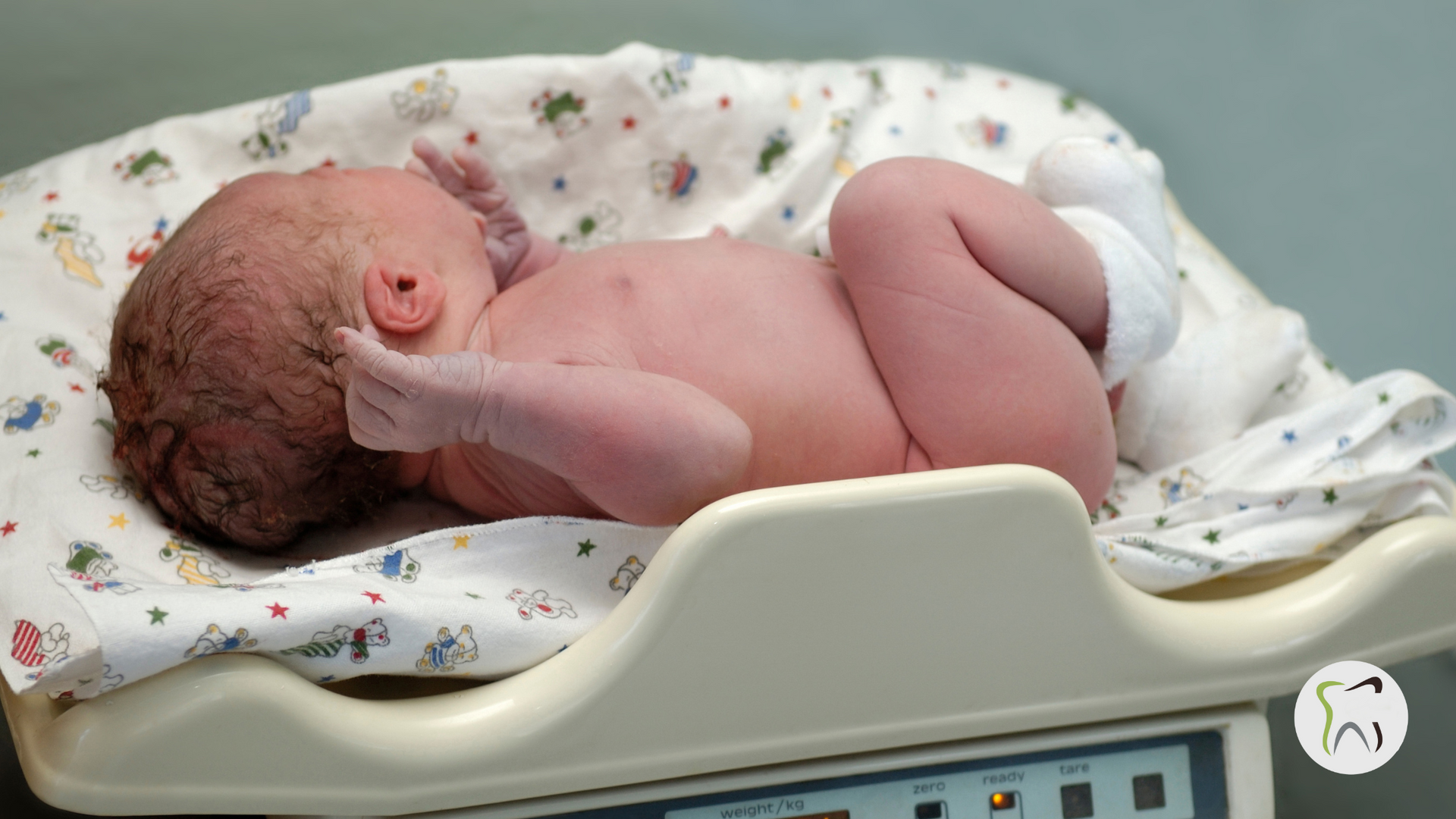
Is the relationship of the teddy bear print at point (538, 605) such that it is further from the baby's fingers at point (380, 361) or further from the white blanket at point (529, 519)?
the baby's fingers at point (380, 361)

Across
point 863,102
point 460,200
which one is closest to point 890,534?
point 460,200

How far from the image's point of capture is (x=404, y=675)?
81 cm

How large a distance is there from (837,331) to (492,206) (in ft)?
1.37

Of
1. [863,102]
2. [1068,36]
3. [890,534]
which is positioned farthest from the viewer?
[1068,36]

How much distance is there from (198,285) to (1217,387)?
3.02 feet

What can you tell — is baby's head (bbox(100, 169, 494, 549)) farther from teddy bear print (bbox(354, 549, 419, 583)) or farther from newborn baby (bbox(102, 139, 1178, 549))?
teddy bear print (bbox(354, 549, 419, 583))

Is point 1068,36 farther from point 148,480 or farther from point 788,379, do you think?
point 148,480

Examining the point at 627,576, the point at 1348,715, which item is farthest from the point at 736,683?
the point at 1348,715

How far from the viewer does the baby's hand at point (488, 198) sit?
1113 mm

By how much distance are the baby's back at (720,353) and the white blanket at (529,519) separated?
0.28ft

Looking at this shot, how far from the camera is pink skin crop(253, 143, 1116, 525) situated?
89 centimetres

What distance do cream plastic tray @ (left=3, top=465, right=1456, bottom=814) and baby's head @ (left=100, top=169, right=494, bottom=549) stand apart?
21cm

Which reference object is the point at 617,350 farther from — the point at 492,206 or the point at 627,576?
the point at 492,206

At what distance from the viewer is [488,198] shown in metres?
1.13
